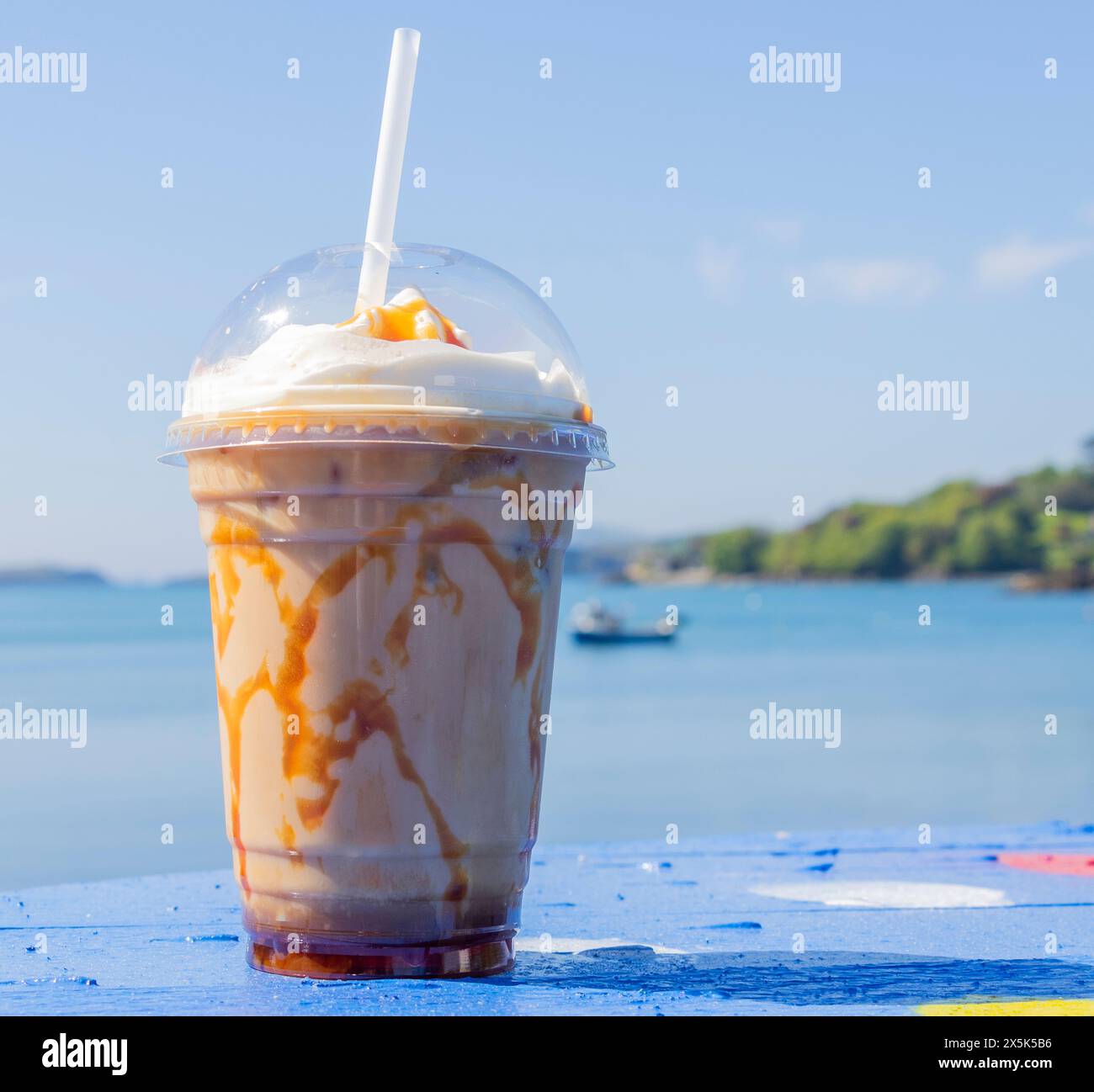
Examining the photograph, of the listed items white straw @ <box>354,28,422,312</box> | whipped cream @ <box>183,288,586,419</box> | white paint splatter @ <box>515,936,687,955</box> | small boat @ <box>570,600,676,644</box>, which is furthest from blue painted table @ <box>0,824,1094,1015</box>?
small boat @ <box>570,600,676,644</box>

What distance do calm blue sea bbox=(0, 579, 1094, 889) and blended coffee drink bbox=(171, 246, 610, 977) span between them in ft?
9.65

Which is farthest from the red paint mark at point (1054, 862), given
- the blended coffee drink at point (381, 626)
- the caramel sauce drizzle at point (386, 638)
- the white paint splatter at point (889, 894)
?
the caramel sauce drizzle at point (386, 638)

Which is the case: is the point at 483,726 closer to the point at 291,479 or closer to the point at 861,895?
the point at 291,479

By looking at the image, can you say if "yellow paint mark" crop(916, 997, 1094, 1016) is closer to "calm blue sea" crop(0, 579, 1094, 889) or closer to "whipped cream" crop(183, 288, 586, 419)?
"whipped cream" crop(183, 288, 586, 419)

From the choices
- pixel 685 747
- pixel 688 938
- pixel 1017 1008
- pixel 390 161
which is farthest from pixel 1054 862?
pixel 685 747

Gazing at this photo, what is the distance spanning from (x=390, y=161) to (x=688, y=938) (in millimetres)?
1614

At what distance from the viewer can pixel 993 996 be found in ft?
7.91

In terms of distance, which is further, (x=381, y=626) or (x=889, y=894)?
(x=889, y=894)

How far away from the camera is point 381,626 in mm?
2443

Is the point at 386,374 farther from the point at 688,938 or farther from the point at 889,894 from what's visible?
the point at 889,894

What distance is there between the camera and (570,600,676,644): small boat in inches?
1352

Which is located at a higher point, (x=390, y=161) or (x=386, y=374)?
(x=390, y=161)
